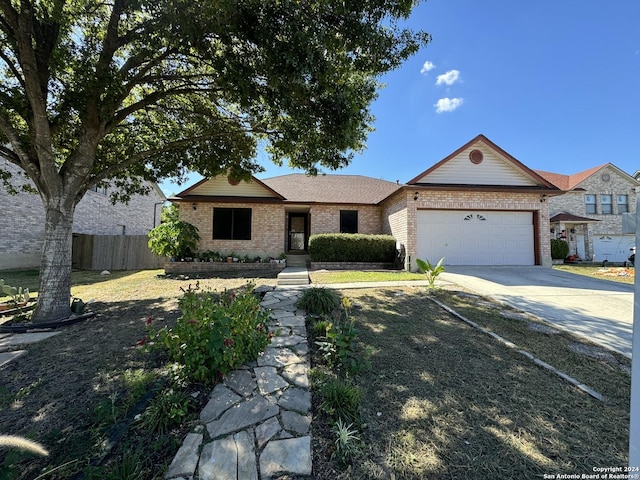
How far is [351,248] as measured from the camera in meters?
12.0

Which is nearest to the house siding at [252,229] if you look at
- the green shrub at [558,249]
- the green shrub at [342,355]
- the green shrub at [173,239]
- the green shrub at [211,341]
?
the green shrub at [173,239]

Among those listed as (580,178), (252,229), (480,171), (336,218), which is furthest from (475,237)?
(580,178)

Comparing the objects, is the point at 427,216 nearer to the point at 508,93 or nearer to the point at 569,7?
the point at 508,93

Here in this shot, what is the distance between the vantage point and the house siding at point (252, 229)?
515 inches

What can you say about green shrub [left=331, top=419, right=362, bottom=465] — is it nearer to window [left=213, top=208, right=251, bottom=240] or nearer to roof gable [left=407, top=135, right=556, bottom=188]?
roof gable [left=407, top=135, right=556, bottom=188]

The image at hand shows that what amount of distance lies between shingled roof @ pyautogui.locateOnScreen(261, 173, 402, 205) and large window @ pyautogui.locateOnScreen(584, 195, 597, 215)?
14781 millimetres

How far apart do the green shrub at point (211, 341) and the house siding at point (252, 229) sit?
33.0ft

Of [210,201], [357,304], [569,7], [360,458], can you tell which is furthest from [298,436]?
[210,201]

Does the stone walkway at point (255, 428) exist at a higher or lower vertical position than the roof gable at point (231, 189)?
lower

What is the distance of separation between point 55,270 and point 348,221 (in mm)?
11698

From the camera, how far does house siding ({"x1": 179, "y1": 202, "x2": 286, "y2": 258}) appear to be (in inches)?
515

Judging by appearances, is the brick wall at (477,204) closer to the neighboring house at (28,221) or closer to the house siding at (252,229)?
the house siding at (252,229)

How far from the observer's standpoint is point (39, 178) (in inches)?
205

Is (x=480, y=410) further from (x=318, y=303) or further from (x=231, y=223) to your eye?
(x=231, y=223)
